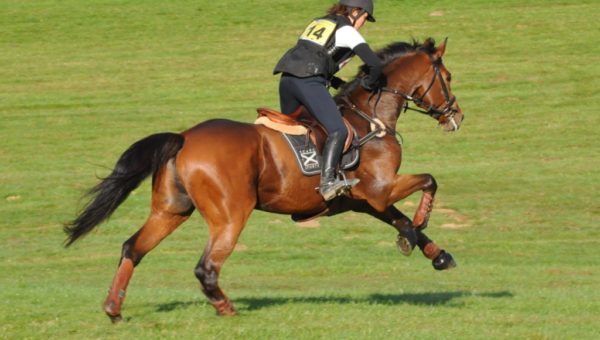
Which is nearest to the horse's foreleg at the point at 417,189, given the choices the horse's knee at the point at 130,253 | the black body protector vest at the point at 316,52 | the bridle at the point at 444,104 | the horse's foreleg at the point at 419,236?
the horse's foreleg at the point at 419,236

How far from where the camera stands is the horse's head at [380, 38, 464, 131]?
43.6ft

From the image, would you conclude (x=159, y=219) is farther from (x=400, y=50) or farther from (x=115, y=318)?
(x=400, y=50)

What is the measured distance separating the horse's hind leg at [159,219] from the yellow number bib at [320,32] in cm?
204

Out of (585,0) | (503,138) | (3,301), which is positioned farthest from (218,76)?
(3,301)

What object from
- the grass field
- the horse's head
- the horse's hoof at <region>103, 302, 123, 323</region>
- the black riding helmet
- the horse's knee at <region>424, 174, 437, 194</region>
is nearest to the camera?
the horse's hoof at <region>103, 302, 123, 323</region>

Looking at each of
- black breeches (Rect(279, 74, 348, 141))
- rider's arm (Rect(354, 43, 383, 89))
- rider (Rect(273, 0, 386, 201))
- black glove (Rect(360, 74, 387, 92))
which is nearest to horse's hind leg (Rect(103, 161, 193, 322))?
rider (Rect(273, 0, 386, 201))

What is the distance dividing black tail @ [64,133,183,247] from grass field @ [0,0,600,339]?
953mm

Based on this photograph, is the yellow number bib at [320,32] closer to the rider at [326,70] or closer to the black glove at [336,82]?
the rider at [326,70]

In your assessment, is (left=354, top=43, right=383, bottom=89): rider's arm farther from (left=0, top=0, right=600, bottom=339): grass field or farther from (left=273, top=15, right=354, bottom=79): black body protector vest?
(left=0, top=0, right=600, bottom=339): grass field

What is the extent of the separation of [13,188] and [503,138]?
1184cm

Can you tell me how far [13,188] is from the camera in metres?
A: 24.6

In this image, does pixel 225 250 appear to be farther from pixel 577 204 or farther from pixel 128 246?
pixel 577 204

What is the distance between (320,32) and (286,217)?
10.8m

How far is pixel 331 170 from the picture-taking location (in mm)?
11945
